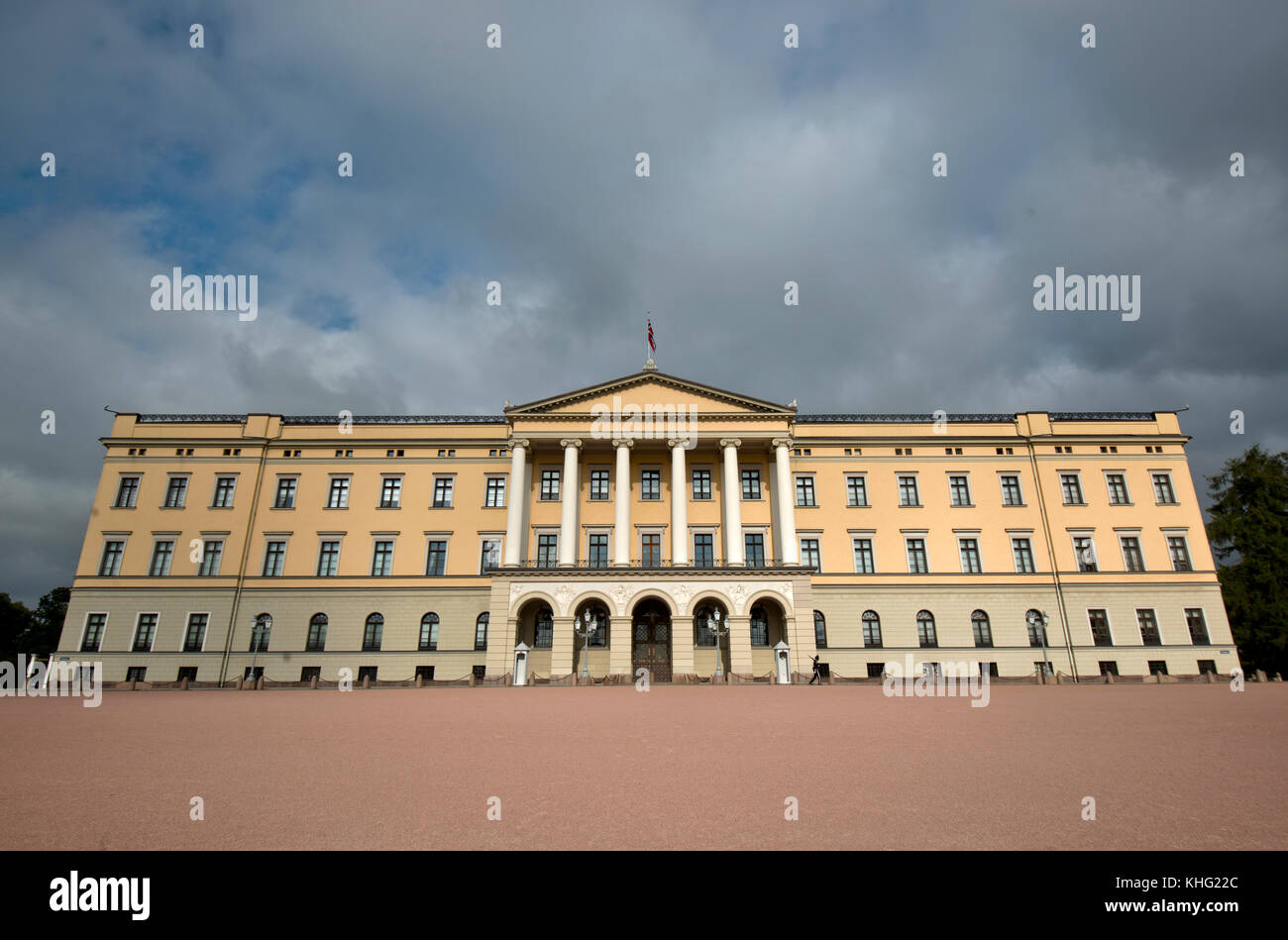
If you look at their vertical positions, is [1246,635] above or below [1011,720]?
above

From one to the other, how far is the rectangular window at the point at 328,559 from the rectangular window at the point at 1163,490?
47.7m

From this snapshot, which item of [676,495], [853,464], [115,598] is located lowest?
[115,598]

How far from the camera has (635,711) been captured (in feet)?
54.1

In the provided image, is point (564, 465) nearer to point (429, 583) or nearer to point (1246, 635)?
point (429, 583)

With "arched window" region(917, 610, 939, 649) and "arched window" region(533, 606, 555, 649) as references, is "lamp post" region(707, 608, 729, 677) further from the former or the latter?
"arched window" region(917, 610, 939, 649)

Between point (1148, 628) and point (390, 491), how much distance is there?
143ft

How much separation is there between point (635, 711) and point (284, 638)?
89.2ft

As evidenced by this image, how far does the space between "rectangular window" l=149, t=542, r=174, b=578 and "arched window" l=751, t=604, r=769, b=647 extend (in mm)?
33211

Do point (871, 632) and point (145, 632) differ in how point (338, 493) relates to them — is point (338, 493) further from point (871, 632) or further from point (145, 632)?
point (871, 632)

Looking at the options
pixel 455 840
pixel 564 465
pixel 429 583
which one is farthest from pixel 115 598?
→ pixel 455 840

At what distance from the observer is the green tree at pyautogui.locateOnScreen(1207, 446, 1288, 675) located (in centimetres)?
3653

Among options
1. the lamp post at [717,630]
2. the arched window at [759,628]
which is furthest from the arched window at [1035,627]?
the lamp post at [717,630]

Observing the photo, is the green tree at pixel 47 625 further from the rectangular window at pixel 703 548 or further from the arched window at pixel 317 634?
the rectangular window at pixel 703 548

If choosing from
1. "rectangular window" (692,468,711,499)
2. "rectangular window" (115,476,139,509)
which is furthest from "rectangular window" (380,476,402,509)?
"rectangular window" (692,468,711,499)
